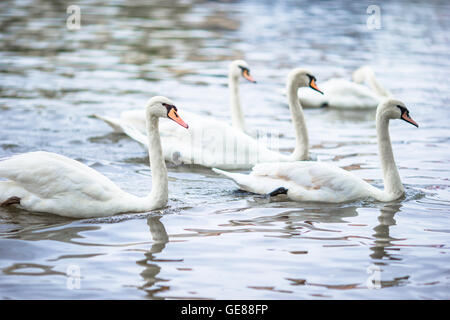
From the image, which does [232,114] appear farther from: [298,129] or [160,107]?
[160,107]

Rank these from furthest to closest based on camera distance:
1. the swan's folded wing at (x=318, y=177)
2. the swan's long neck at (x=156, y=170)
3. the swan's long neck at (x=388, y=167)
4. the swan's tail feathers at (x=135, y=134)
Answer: the swan's tail feathers at (x=135, y=134)
the swan's long neck at (x=388, y=167)
the swan's folded wing at (x=318, y=177)
the swan's long neck at (x=156, y=170)

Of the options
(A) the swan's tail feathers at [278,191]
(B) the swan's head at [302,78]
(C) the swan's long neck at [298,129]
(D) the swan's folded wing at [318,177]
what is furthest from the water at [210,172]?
(B) the swan's head at [302,78]

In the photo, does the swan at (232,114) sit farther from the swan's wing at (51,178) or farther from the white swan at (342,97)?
the swan's wing at (51,178)

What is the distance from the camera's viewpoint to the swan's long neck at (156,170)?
8.48 metres

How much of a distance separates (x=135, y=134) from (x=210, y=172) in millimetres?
1473

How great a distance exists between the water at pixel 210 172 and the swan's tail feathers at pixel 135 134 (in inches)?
12.2

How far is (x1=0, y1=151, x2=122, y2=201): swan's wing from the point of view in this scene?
810cm

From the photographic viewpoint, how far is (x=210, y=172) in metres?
10.8

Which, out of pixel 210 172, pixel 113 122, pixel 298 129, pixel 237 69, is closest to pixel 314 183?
pixel 298 129

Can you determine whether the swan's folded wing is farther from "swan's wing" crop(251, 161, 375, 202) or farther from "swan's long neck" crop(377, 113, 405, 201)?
"swan's long neck" crop(377, 113, 405, 201)
